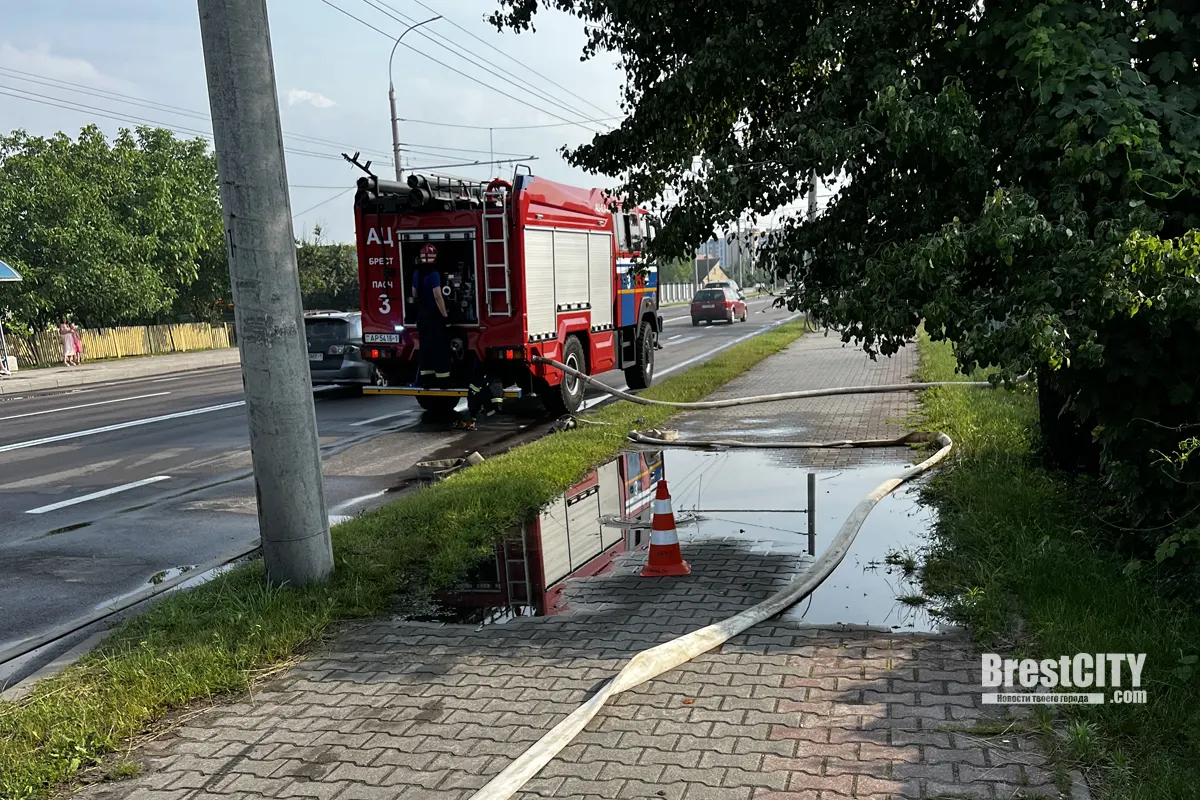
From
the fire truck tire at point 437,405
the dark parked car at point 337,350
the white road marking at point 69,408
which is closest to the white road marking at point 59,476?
the fire truck tire at point 437,405

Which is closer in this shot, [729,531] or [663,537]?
[663,537]

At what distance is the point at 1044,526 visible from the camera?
20.4 ft

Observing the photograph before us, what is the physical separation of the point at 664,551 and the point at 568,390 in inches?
304

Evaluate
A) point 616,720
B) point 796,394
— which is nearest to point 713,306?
point 796,394

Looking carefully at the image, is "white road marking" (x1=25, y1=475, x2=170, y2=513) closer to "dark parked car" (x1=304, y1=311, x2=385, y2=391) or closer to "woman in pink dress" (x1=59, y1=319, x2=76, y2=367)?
"dark parked car" (x1=304, y1=311, x2=385, y2=391)

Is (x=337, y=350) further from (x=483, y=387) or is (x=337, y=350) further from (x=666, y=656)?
(x=666, y=656)

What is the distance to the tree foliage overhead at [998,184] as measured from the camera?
459cm

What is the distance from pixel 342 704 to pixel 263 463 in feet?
6.09

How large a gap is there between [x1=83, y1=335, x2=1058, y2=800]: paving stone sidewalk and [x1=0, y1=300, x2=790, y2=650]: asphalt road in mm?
2348

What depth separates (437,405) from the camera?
48.0 feet

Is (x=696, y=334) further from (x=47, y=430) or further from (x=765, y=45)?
(x=765, y=45)

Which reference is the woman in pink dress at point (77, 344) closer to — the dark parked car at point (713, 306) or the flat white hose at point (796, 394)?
the flat white hose at point (796, 394)

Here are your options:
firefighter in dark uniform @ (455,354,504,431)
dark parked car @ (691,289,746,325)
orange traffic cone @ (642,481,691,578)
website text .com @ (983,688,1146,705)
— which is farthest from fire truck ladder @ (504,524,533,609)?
dark parked car @ (691,289,746,325)

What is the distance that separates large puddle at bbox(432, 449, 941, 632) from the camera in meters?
5.46
